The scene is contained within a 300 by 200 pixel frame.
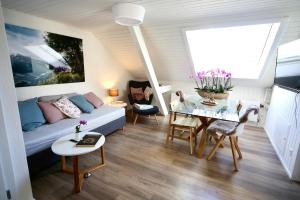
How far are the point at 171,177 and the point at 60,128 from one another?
1.62 meters

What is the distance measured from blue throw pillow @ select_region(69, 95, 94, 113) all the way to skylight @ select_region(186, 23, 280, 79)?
224 cm

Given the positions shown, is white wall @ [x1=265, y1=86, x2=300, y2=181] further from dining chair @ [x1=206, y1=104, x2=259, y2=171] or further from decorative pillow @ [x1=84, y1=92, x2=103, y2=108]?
decorative pillow @ [x1=84, y1=92, x2=103, y2=108]

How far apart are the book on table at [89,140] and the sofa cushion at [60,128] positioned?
0.44 meters

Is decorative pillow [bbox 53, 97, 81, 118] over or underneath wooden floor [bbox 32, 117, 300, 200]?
over

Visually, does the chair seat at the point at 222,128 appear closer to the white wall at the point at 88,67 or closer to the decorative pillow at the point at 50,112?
the decorative pillow at the point at 50,112

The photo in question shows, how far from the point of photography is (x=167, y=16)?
8.11 ft

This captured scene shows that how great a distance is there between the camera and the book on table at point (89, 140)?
185cm

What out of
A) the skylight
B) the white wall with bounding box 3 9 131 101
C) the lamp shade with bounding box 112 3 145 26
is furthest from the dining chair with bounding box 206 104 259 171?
the white wall with bounding box 3 9 131 101

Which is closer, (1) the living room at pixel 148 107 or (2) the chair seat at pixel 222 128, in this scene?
(1) the living room at pixel 148 107

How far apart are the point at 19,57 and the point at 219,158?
3.34 metres

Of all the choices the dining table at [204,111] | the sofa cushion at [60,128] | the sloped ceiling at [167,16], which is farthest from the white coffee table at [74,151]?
the sloped ceiling at [167,16]

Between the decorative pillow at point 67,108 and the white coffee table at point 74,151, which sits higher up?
the decorative pillow at point 67,108

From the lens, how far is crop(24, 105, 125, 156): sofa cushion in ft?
6.21

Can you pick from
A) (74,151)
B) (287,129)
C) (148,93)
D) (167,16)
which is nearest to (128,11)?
(167,16)
